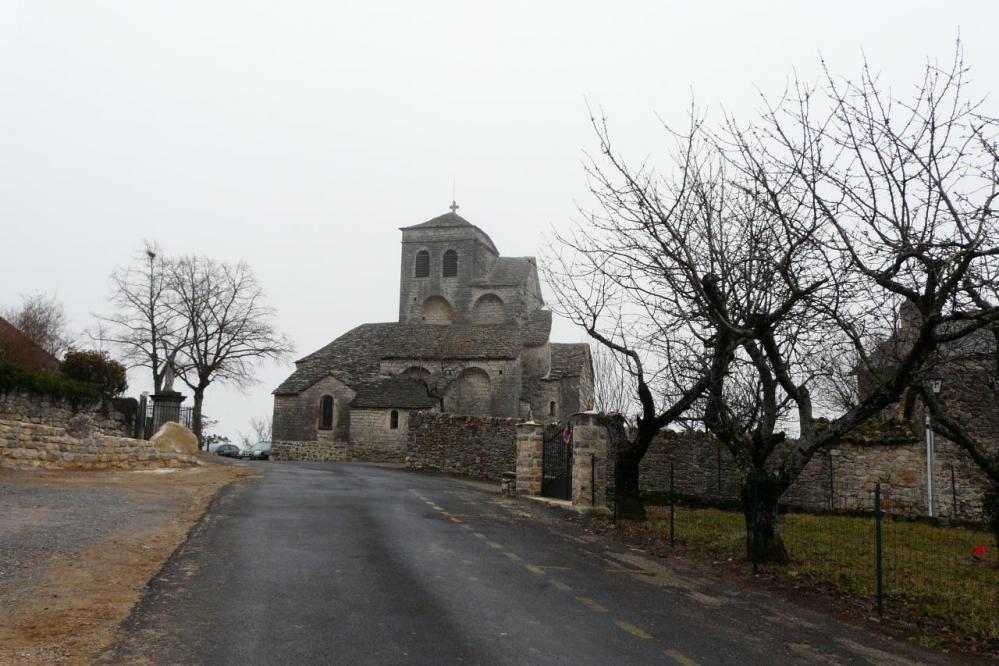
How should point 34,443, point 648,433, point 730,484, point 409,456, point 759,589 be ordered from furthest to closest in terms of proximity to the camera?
point 409,456
point 730,484
point 34,443
point 648,433
point 759,589

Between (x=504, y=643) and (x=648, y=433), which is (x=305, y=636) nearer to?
(x=504, y=643)

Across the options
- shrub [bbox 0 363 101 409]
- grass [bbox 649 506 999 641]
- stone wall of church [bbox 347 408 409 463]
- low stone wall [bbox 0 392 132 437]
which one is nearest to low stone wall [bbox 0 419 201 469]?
low stone wall [bbox 0 392 132 437]

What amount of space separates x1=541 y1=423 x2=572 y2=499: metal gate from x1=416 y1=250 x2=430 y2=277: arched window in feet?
124

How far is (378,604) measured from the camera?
24.2ft

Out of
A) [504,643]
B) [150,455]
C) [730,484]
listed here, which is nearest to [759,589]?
[504,643]

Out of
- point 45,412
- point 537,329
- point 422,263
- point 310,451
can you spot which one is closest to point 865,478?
point 45,412

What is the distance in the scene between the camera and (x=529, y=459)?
823 inches

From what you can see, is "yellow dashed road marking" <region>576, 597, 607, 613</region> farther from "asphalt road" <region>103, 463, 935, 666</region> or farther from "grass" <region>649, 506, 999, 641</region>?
"grass" <region>649, 506, 999, 641</region>

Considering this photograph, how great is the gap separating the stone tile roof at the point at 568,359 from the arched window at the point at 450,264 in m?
11.8

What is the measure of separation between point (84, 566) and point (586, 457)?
37.4 feet

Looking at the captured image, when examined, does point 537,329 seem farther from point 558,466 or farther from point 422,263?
point 558,466

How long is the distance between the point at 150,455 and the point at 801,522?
17973 millimetres

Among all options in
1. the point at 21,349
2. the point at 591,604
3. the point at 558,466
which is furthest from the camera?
the point at 21,349

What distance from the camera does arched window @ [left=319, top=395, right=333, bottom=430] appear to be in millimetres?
45031
